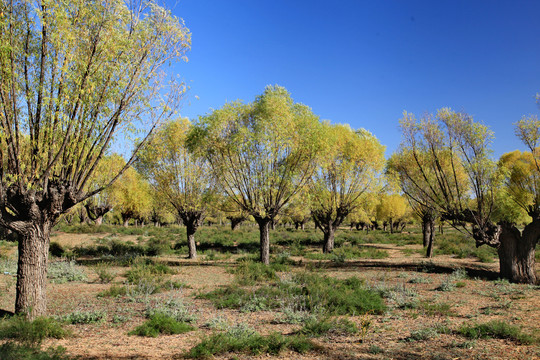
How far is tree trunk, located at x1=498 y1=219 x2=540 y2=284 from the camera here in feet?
49.1

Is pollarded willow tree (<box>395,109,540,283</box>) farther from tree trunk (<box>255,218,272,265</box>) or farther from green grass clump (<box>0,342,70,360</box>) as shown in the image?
green grass clump (<box>0,342,70,360</box>)

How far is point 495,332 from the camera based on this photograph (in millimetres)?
7797

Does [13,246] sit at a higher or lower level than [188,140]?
lower

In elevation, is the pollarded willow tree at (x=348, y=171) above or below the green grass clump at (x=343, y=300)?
above

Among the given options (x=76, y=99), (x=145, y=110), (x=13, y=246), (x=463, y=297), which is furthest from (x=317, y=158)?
(x=13, y=246)

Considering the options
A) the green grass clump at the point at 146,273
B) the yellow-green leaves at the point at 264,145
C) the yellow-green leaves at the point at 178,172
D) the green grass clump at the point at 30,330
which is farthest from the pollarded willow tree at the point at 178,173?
the green grass clump at the point at 30,330

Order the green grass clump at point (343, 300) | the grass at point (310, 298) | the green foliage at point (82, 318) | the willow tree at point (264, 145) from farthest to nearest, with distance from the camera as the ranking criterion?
1. the willow tree at point (264, 145)
2. the grass at point (310, 298)
3. the green grass clump at point (343, 300)
4. the green foliage at point (82, 318)

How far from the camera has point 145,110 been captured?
31.7 feet

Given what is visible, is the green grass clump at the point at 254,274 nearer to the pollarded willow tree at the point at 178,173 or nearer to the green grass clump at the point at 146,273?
the green grass clump at the point at 146,273

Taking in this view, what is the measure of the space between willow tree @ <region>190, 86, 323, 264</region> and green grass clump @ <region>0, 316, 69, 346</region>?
1098 cm

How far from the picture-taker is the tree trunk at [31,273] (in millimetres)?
8430

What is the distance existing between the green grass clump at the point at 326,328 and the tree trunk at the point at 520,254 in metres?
11.4

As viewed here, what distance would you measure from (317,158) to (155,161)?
1065cm

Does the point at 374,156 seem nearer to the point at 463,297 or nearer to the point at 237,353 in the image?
the point at 463,297
